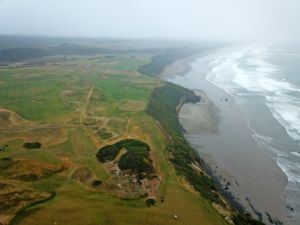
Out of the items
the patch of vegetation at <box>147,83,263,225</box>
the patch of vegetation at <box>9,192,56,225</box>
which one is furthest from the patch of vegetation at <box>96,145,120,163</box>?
the patch of vegetation at <box>9,192,56,225</box>

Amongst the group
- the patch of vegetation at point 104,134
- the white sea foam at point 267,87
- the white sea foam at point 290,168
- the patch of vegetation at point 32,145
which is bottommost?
the white sea foam at point 267,87

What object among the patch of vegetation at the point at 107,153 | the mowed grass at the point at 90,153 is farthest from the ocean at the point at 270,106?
the patch of vegetation at the point at 107,153

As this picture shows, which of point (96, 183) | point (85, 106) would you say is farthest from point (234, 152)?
point (85, 106)

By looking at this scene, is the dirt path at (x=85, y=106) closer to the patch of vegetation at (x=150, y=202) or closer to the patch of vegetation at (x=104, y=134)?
the patch of vegetation at (x=104, y=134)

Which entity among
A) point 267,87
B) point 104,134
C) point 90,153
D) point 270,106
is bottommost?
point 267,87

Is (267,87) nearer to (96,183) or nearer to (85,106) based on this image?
(85,106)

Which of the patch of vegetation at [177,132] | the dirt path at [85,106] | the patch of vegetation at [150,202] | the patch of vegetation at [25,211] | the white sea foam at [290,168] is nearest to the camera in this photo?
the patch of vegetation at [25,211]
